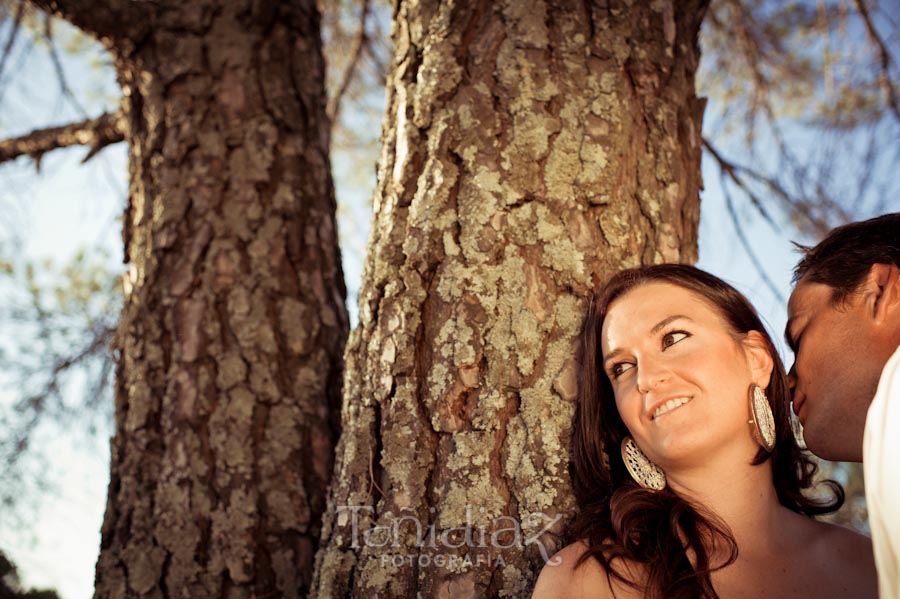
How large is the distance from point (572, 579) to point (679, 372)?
1.51 feet

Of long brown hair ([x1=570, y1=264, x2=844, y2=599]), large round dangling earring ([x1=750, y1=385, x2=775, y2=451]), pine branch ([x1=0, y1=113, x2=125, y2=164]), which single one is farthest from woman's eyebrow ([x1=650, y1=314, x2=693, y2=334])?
pine branch ([x1=0, y1=113, x2=125, y2=164])

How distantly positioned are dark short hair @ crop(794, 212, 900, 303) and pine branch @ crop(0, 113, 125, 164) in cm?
255

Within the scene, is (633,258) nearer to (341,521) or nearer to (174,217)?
(341,521)

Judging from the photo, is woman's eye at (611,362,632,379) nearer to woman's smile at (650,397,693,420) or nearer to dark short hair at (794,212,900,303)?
woman's smile at (650,397,693,420)

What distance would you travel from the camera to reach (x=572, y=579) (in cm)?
147

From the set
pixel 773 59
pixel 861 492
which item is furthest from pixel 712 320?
pixel 861 492

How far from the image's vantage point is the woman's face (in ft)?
5.14

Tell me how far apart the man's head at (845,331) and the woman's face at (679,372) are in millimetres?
128

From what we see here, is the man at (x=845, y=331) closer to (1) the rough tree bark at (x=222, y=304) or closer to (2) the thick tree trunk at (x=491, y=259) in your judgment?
(2) the thick tree trunk at (x=491, y=259)

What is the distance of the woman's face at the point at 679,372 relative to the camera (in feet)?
5.14

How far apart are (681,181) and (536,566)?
1035mm

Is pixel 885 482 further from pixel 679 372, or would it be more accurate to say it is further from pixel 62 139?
pixel 62 139

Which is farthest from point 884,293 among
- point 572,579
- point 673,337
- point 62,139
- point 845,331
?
point 62,139

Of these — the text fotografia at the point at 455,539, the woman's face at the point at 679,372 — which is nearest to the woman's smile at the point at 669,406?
the woman's face at the point at 679,372
